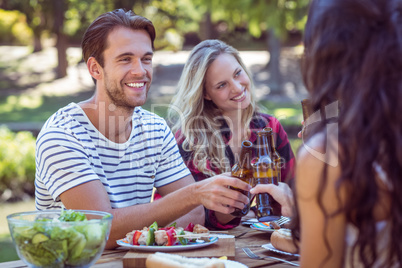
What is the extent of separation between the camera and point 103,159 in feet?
9.64

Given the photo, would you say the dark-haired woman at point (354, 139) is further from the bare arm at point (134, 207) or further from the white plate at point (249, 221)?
→ the white plate at point (249, 221)

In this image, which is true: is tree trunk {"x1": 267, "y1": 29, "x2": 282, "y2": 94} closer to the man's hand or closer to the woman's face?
the woman's face

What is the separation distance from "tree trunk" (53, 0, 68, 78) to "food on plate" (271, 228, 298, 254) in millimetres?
15158

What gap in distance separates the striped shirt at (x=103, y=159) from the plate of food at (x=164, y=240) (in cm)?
51

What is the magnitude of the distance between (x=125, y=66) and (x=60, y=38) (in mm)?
14922

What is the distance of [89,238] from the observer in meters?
1.68

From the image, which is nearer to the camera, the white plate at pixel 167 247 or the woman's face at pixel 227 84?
the white plate at pixel 167 247

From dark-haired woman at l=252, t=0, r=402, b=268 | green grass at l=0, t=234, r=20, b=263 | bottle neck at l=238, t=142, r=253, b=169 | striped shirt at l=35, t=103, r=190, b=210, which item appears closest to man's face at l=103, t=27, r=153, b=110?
striped shirt at l=35, t=103, r=190, b=210

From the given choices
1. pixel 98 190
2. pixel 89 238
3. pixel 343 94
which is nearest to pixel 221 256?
pixel 89 238

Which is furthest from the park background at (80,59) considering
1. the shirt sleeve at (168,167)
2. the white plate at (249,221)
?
the white plate at (249,221)

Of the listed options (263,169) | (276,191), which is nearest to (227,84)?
(263,169)

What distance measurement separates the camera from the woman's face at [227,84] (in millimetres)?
3840

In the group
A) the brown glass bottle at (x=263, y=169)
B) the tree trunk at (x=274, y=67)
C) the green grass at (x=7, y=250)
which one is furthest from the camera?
the tree trunk at (x=274, y=67)

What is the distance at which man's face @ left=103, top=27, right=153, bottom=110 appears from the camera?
304cm
